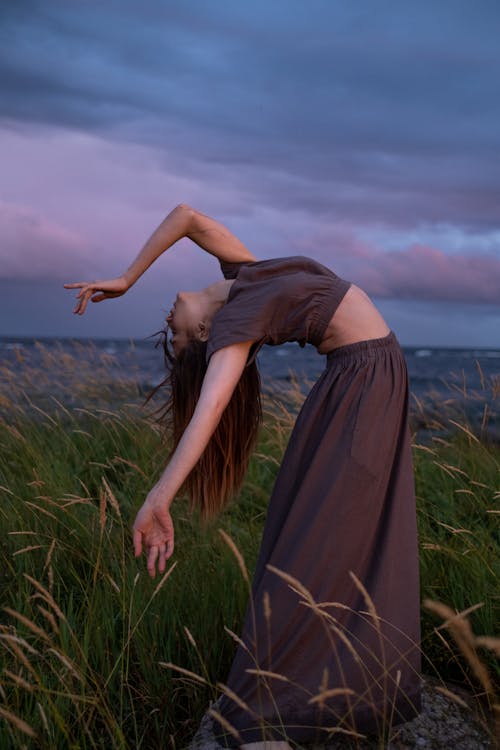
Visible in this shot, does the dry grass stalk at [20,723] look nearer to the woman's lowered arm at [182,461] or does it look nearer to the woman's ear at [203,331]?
the woman's lowered arm at [182,461]

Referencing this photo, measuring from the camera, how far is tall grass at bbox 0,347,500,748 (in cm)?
226

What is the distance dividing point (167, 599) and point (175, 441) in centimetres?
60

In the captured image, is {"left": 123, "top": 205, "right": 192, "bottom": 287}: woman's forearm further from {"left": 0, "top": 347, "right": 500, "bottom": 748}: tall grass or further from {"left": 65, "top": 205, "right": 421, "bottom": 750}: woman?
{"left": 0, "top": 347, "right": 500, "bottom": 748}: tall grass

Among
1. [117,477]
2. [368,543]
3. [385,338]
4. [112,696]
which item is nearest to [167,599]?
[112,696]

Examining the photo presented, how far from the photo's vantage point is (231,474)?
9.13 feet

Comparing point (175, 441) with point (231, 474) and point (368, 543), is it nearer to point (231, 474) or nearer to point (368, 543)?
point (231, 474)

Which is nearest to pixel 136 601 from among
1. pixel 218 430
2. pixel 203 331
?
pixel 218 430

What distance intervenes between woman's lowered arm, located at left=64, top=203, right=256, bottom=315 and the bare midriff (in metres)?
0.53

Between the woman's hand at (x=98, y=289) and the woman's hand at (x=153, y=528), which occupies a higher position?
the woman's hand at (x=98, y=289)

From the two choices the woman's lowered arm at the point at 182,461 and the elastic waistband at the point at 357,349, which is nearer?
the woman's lowered arm at the point at 182,461

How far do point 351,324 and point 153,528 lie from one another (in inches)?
34.7

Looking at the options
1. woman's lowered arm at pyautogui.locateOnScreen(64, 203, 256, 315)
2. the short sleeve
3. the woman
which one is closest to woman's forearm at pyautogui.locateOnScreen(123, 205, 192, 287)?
woman's lowered arm at pyautogui.locateOnScreen(64, 203, 256, 315)

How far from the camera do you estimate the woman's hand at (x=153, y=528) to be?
205cm

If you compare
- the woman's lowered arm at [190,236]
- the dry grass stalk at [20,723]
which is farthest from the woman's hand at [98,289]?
the dry grass stalk at [20,723]
